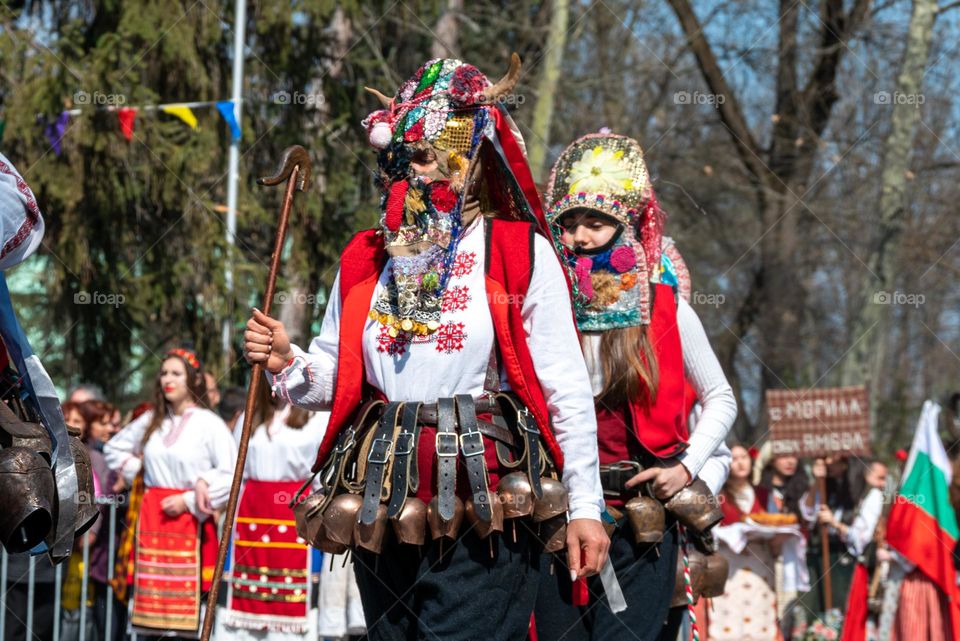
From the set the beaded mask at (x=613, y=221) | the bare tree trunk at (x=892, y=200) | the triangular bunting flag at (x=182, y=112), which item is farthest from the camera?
the bare tree trunk at (x=892, y=200)

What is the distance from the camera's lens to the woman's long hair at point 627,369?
4469 millimetres

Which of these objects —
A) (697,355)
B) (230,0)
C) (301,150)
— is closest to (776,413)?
(230,0)

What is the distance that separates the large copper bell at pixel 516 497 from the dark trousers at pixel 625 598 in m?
0.72

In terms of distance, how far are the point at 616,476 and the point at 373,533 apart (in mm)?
1274

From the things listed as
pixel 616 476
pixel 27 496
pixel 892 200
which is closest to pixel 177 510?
pixel 616 476

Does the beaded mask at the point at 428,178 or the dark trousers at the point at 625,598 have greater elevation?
the beaded mask at the point at 428,178

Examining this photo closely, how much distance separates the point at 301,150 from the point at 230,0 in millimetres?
9059

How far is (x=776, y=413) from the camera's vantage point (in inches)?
453

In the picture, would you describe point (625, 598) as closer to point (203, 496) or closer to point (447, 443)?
point (447, 443)

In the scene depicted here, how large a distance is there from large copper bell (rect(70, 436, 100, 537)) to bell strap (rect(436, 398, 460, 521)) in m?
0.81

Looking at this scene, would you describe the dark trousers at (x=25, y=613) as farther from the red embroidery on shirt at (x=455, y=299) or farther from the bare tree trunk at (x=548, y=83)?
the bare tree trunk at (x=548, y=83)

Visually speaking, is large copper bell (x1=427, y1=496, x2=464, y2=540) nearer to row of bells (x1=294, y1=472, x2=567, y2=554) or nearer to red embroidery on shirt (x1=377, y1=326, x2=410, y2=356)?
row of bells (x1=294, y1=472, x2=567, y2=554)

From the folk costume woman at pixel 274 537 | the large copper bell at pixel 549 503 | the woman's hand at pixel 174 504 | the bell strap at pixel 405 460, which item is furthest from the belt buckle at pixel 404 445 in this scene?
the woman's hand at pixel 174 504

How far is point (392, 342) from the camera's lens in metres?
3.58
